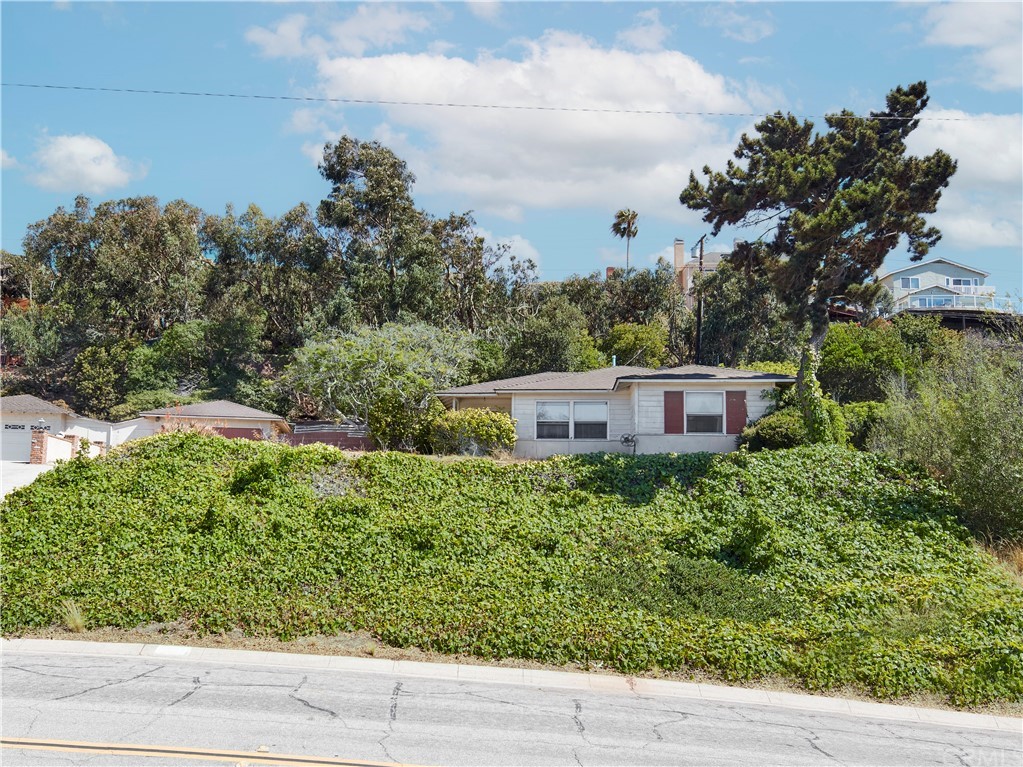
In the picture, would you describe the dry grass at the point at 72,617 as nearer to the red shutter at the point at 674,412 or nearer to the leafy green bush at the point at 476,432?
the leafy green bush at the point at 476,432

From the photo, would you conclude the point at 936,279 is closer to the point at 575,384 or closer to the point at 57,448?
the point at 575,384

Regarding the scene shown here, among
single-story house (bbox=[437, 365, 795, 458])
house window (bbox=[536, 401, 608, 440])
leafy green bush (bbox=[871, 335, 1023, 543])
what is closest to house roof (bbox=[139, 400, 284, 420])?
single-story house (bbox=[437, 365, 795, 458])

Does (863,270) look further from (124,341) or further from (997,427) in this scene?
(124,341)

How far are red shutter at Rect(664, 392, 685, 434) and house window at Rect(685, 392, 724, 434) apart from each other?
4.9 inches

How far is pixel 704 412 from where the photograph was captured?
2639 centimetres

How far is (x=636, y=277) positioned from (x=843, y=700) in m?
46.3

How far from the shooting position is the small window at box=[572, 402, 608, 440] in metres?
28.0

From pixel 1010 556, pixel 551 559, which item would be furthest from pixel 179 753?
pixel 1010 556

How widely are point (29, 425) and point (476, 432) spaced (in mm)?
21942

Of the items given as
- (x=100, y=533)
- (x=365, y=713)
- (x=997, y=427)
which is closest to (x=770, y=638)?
(x=365, y=713)

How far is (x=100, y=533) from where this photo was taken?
57.8 feet

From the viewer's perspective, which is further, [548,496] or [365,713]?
[548,496]

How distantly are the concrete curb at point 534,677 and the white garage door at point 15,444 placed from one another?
80.8 feet

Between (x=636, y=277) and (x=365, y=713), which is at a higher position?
(x=636, y=277)
